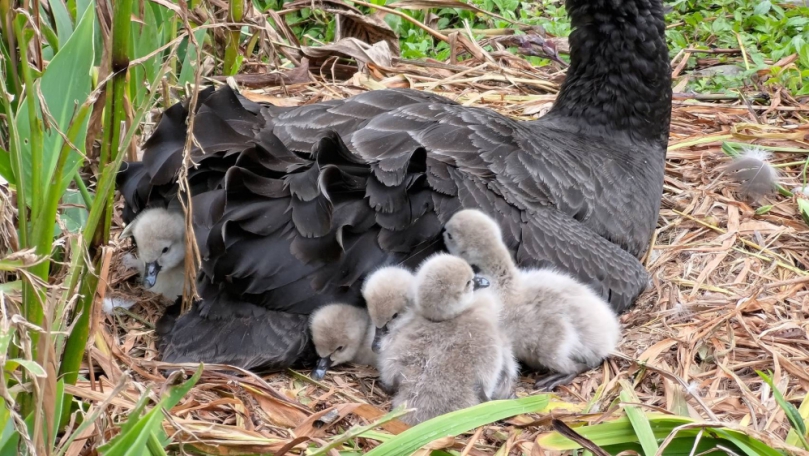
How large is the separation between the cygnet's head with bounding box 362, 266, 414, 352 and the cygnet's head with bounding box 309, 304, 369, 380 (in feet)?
0.22

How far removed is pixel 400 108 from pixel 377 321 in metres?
0.98

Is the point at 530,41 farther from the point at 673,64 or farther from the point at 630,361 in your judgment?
the point at 630,361

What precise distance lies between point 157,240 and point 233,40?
199 cm

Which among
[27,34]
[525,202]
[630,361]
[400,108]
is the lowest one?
[630,361]

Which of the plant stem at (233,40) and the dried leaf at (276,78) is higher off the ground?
the plant stem at (233,40)

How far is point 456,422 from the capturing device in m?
2.44

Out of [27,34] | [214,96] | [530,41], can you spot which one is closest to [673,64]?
[530,41]

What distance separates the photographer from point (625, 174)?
3.83 metres

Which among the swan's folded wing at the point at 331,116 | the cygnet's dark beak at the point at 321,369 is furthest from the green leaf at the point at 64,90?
the swan's folded wing at the point at 331,116

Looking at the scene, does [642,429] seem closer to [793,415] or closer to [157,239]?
[793,415]

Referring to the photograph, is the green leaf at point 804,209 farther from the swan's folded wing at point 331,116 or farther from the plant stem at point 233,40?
the plant stem at point 233,40

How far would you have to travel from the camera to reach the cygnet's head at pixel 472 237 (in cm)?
298

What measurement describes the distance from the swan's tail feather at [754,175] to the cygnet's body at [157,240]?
2.59 meters

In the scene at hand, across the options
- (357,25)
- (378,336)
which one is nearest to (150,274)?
(378,336)
